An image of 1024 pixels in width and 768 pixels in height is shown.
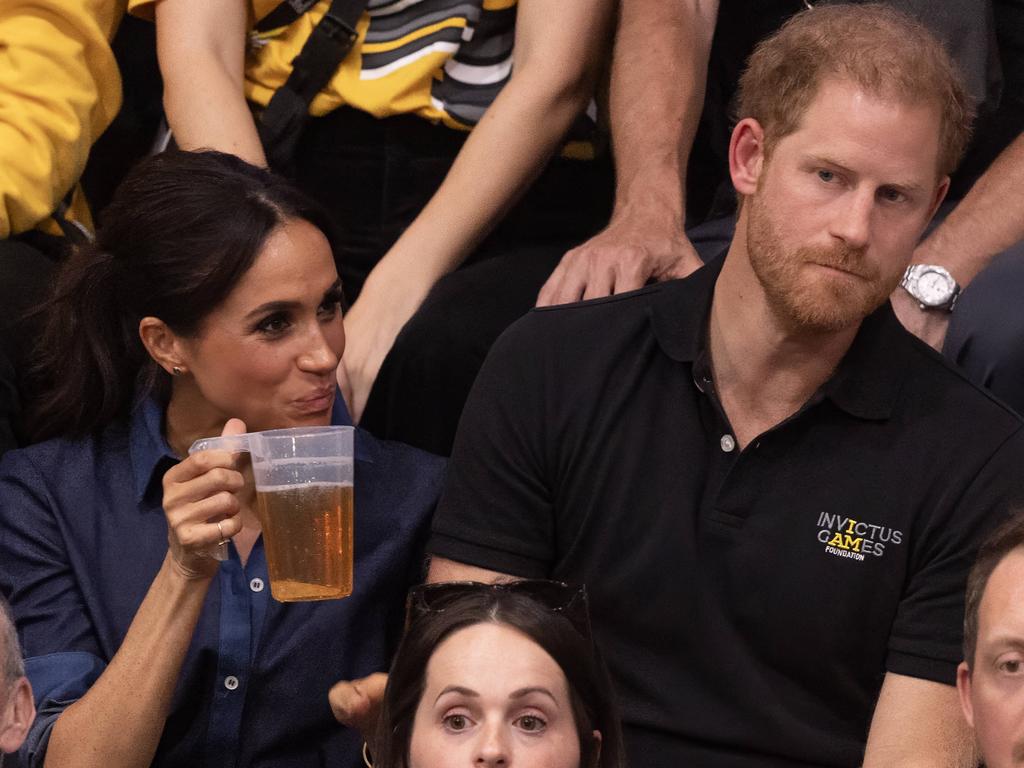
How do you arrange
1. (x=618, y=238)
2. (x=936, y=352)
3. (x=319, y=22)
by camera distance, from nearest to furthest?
(x=936, y=352) → (x=618, y=238) → (x=319, y=22)

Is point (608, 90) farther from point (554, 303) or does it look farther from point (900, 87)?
point (900, 87)

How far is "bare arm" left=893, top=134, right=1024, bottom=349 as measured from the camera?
9.65 feet

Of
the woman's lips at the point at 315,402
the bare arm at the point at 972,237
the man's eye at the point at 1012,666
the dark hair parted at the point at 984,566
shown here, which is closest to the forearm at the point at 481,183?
the woman's lips at the point at 315,402

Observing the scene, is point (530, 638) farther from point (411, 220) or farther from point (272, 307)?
point (411, 220)

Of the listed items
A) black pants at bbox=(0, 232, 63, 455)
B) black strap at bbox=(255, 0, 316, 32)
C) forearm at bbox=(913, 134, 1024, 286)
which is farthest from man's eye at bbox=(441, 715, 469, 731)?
black strap at bbox=(255, 0, 316, 32)

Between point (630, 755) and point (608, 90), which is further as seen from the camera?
point (608, 90)

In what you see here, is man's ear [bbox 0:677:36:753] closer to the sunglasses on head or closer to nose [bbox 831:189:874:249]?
the sunglasses on head

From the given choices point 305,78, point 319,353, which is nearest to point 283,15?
point 305,78

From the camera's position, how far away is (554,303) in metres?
2.99

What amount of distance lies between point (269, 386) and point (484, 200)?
60cm

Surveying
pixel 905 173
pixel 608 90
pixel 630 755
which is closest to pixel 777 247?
pixel 905 173

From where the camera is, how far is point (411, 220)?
341 centimetres

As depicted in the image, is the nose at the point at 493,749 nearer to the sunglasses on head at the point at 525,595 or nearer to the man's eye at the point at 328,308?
the sunglasses on head at the point at 525,595

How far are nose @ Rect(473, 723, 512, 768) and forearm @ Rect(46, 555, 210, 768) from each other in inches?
22.8
